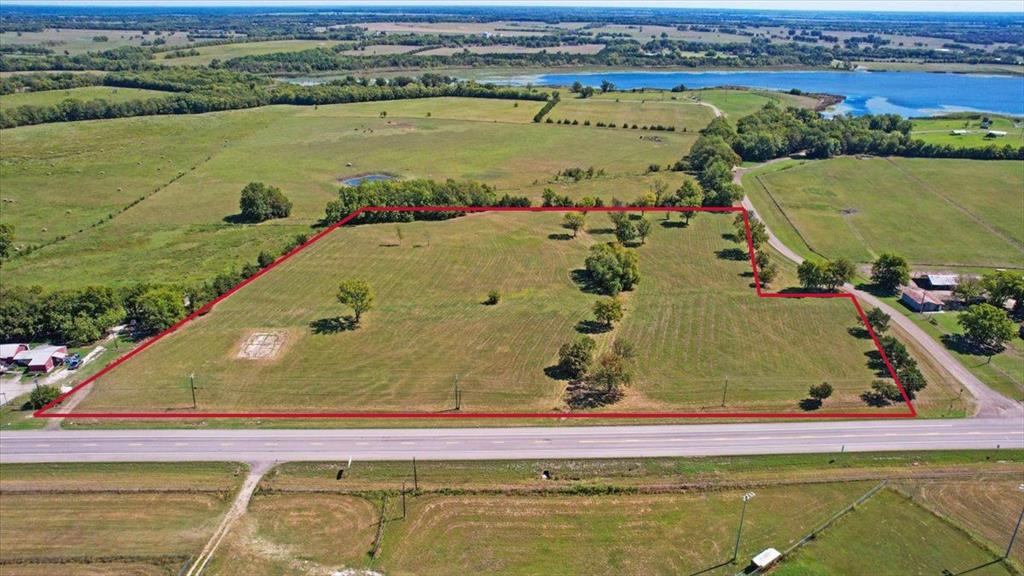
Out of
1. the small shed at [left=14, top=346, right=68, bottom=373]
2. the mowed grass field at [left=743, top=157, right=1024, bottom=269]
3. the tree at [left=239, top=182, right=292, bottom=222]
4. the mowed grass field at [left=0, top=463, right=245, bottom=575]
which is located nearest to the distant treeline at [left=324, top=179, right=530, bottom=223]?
the tree at [left=239, top=182, right=292, bottom=222]

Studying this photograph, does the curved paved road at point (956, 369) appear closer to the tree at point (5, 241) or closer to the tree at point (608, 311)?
the tree at point (608, 311)

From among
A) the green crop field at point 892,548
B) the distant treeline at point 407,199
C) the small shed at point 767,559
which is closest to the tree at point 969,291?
the green crop field at point 892,548

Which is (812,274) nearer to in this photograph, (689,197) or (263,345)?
(689,197)

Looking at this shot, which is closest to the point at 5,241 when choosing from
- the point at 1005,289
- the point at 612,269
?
the point at 612,269

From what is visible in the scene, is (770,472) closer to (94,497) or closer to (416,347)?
(416,347)

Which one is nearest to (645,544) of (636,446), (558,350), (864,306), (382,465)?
(636,446)

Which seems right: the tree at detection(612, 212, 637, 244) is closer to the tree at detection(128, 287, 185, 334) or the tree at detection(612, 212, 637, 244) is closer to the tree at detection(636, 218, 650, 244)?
the tree at detection(636, 218, 650, 244)

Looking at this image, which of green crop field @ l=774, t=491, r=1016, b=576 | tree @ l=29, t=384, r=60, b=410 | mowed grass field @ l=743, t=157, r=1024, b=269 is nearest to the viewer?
green crop field @ l=774, t=491, r=1016, b=576
